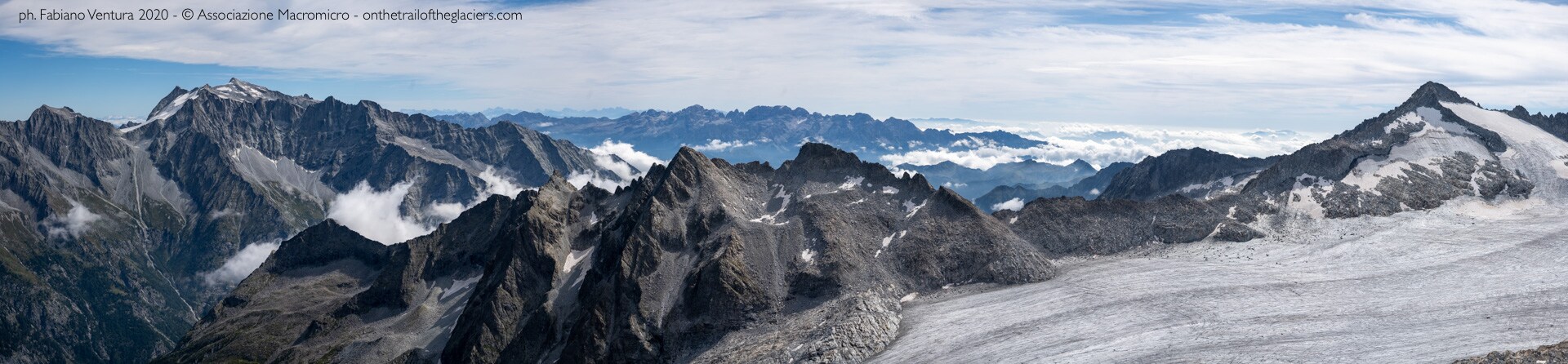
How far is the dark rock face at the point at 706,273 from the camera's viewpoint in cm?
10756

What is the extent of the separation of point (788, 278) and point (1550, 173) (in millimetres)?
126582

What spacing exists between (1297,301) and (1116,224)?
126 ft

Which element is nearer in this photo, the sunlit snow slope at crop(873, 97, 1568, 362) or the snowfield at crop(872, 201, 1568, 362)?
the snowfield at crop(872, 201, 1568, 362)

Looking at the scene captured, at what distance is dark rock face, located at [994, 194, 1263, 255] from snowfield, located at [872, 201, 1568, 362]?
3.50 meters

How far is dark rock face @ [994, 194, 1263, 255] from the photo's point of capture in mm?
124250

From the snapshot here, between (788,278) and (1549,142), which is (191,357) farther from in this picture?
(1549,142)

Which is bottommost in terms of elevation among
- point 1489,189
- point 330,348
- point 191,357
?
point 191,357

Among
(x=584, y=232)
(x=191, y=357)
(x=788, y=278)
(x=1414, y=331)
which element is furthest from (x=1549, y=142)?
(x=191, y=357)

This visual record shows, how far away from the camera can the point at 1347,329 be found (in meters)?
81.2

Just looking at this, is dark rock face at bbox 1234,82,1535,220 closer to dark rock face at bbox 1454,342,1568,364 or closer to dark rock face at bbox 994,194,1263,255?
dark rock face at bbox 994,194,1263,255

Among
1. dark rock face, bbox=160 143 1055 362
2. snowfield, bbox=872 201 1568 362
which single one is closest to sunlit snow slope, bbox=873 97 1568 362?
snowfield, bbox=872 201 1568 362

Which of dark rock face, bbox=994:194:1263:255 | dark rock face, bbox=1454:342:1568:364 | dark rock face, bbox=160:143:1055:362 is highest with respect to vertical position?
dark rock face, bbox=1454:342:1568:364

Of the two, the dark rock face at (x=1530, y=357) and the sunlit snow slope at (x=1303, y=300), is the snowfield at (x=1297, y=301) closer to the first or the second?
the sunlit snow slope at (x=1303, y=300)

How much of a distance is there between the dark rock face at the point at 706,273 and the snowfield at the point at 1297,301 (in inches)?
352
